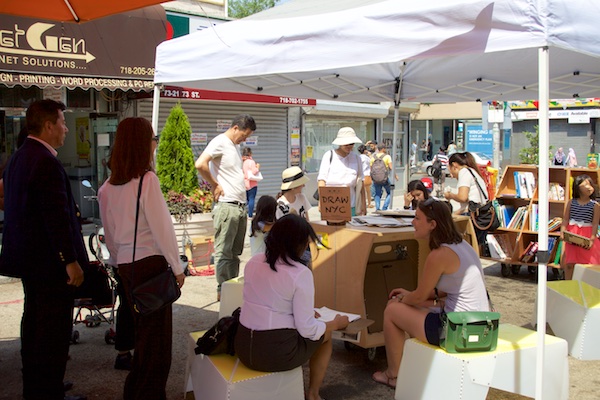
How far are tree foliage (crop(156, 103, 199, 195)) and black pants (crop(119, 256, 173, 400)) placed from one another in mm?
5484

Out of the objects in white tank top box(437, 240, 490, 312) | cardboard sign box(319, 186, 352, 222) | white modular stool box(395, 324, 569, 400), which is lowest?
white modular stool box(395, 324, 569, 400)

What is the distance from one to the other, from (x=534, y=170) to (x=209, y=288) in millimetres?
4571

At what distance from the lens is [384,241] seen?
4.64 m

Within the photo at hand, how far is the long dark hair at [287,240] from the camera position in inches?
138

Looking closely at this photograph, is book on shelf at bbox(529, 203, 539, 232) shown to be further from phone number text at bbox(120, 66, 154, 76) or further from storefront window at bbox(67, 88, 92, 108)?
storefront window at bbox(67, 88, 92, 108)

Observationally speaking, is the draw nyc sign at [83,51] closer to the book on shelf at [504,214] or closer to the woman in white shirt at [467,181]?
the woman in white shirt at [467,181]

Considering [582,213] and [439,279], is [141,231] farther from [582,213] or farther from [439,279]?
[582,213]

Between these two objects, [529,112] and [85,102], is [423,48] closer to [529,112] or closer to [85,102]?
[85,102]

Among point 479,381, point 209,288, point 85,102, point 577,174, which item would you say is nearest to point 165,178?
point 209,288

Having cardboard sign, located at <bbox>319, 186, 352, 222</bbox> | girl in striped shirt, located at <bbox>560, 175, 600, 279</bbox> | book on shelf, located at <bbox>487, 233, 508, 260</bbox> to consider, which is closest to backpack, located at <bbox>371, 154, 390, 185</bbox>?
book on shelf, located at <bbox>487, 233, 508, 260</bbox>

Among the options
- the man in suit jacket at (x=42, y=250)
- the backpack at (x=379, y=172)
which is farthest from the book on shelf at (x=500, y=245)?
the backpack at (x=379, y=172)

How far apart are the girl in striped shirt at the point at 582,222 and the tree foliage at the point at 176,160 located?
17.3 feet

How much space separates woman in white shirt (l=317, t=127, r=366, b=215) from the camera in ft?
24.0

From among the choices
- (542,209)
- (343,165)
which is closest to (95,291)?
(542,209)
